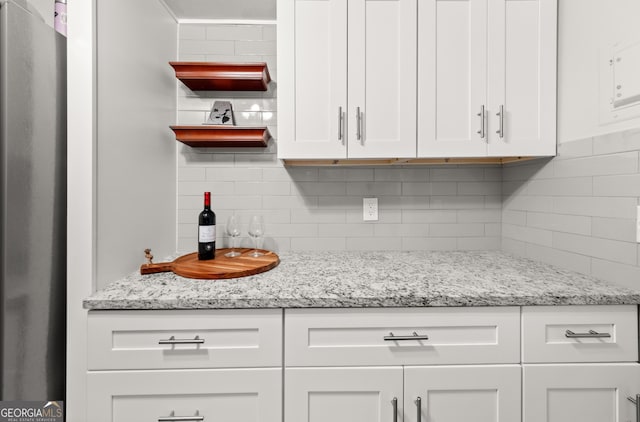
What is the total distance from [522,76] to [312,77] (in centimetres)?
97

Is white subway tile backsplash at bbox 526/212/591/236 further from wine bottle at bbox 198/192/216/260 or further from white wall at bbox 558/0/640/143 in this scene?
wine bottle at bbox 198/192/216/260

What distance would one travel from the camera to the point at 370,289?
1112 mm

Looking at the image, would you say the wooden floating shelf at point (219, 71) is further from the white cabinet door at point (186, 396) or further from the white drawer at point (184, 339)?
the white cabinet door at point (186, 396)

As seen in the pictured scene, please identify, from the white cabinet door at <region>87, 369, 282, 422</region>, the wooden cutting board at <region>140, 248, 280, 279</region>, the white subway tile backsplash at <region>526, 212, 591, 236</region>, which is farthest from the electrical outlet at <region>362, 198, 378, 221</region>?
the white cabinet door at <region>87, 369, 282, 422</region>

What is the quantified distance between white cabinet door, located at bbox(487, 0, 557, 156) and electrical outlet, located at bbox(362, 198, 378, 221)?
661mm

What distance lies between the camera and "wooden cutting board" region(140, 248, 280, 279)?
122 cm

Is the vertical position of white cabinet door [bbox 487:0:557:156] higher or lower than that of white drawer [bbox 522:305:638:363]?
higher

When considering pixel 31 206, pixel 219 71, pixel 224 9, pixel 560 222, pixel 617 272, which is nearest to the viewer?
pixel 31 206

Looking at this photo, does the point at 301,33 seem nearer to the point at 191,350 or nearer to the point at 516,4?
the point at 516,4

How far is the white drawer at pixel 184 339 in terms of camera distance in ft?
3.35

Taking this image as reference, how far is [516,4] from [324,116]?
1015mm

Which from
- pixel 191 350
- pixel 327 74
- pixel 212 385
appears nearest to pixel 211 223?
pixel 191 350

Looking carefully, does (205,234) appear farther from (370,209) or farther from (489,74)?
(489,74)

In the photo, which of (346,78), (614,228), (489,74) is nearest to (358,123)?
(346,78)
